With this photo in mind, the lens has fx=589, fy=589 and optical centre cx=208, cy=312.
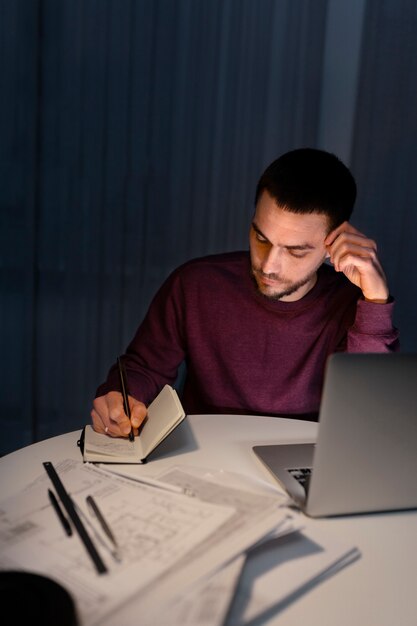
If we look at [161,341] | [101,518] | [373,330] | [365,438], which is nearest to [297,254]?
[373,330]

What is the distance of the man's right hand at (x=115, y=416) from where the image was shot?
3.51ft

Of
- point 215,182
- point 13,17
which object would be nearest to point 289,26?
point 215,182

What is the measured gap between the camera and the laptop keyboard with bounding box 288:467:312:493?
36.4 inches

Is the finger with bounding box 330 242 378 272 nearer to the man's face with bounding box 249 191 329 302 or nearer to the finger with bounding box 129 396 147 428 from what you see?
the man's face with bounding box 249 191 329 302

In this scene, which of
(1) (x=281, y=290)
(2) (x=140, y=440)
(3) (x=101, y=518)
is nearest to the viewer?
(3) (x=101, y=518)

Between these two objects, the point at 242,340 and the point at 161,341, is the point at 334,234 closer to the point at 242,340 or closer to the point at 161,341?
the point at 242,340

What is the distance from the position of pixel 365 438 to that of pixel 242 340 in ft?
2.51

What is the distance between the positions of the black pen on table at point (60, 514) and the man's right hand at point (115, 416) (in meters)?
0.27

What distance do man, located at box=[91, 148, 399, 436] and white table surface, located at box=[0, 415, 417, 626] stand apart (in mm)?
264

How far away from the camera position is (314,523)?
0.81 m

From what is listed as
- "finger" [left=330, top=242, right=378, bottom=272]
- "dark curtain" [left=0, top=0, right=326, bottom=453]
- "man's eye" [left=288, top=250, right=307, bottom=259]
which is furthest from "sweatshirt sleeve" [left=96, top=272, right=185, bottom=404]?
"dark curtain" [left=0, top=0, right=326, bottom=453]

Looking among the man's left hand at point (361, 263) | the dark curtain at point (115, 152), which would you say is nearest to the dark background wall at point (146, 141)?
the dark curtain at point (115, 152)

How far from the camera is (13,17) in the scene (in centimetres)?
237

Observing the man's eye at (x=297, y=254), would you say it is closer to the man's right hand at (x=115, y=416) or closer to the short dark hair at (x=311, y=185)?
the short dark hair at (x=311, y=185)
